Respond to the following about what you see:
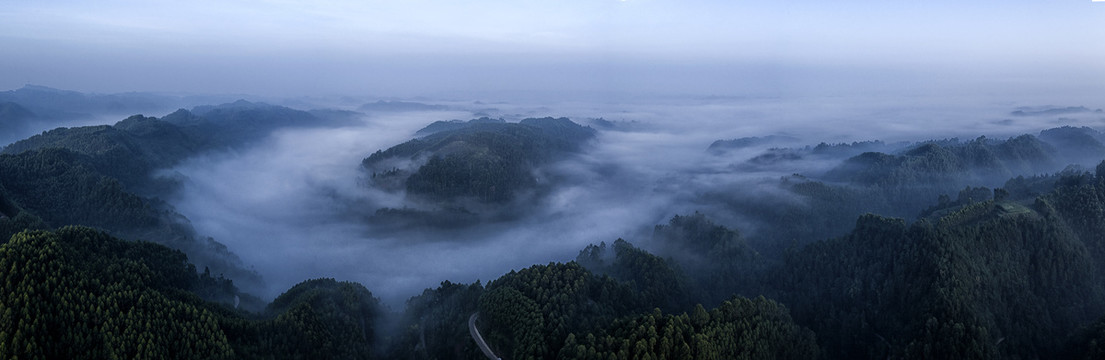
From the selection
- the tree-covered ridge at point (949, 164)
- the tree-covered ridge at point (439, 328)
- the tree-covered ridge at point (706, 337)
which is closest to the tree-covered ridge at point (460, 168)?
the tree-covered ridge at point (439, 328)

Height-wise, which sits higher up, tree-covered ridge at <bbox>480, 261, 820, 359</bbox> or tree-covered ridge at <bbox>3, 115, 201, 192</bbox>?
tree-covered ridge at <bbox>3, 115, 201, 192</bbox>

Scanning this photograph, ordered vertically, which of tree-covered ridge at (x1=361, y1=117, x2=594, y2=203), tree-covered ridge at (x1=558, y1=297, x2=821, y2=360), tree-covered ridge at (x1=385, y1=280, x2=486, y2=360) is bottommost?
tree-covered ridge at (x1=385, y1=280, x2=486, y2=360)

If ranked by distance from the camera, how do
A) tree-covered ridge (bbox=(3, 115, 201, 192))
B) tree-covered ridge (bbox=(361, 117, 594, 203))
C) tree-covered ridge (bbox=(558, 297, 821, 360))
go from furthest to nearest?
tree-covered ridge (bbox=(361, 117, 594, 203)) → tree-covered ridge (bbox=(3, 115, 201, 192)) → tree-covered ridge (bbox=(558, 297, 821, 360))

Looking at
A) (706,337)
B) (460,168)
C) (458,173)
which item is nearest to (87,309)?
(706,337)

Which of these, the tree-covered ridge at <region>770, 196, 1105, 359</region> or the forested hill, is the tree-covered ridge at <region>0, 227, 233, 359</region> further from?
the forested hill

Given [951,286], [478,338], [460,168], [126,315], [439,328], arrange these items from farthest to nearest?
[460,168]
[439,328]
[478,338]
[951,286]
[126,315]

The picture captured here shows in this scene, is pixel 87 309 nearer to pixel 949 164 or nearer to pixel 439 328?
pixel 439 328

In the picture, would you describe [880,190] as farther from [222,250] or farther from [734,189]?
[222,250]

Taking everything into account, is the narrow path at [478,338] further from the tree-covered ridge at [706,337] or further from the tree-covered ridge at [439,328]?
the tree-covered ridge at [706,337]

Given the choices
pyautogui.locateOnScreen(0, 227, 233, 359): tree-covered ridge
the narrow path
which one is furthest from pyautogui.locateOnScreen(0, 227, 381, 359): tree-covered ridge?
the narrow path

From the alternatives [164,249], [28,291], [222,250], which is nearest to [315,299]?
[164,249]

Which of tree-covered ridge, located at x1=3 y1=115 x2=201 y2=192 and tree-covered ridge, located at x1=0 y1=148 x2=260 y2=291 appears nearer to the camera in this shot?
tree-covered ridge, located at x1=0 y1=148 x2=260 y2=291

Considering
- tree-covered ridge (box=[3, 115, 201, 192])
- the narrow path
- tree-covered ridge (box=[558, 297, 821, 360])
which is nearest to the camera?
tree-covered ridge (box=[558, 297, 821, 360])
